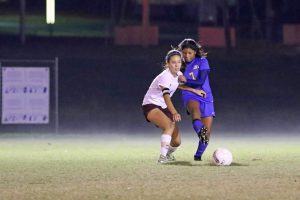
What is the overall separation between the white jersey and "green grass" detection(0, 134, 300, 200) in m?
0.93

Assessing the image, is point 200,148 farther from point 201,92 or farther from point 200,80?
point 200,80

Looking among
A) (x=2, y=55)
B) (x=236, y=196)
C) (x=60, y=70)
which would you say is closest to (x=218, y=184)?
(x=236, y=196)

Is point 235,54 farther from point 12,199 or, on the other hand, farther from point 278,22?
point 12,199

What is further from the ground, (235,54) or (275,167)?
(235,54)

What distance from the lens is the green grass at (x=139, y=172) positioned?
11.9 m

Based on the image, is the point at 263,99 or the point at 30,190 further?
the point at 263,99

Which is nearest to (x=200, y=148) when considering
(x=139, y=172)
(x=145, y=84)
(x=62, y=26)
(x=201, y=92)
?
(x=201, y=92)

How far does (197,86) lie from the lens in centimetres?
1556

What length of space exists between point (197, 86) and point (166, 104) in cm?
61

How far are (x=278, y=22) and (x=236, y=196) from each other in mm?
39908

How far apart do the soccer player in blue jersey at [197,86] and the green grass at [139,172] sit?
54 centimetres

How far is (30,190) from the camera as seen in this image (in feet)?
39.9

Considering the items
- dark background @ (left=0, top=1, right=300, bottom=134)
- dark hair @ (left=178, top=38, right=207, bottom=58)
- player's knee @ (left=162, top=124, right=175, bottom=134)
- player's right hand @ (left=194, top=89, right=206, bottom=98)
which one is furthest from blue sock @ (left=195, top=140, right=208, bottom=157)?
dark background @ (left=0, top=1, right=300, bottom=134)

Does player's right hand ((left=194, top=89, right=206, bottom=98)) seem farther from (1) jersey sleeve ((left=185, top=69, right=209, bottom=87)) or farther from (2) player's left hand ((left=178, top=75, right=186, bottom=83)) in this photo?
(2) player's left hand ((left=178, top=75, right=186, bottom=83))
